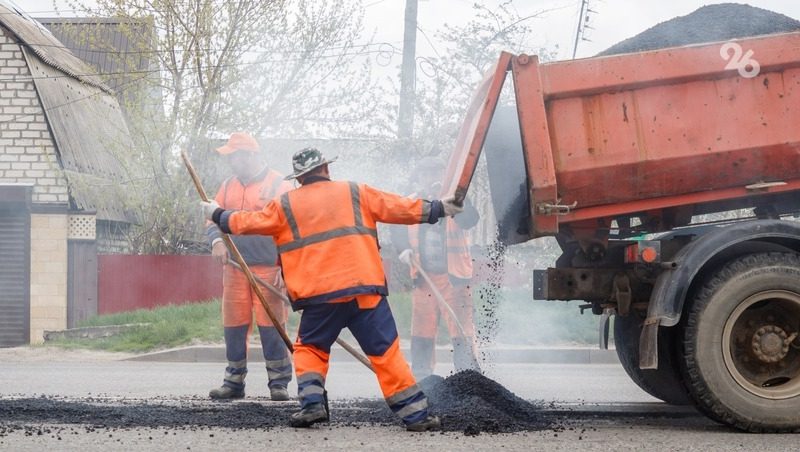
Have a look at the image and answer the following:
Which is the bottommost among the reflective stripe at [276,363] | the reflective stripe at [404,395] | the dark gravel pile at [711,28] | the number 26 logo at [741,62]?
the reflective stripe at [404,395]

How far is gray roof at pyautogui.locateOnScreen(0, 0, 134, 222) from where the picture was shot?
63.4ft

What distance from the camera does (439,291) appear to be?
27.6 feet

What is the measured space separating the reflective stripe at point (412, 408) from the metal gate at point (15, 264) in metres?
15.1

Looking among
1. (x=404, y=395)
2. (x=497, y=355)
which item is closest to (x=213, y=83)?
(x=497, y=355)

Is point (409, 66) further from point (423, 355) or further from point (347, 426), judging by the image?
point (347, 426)

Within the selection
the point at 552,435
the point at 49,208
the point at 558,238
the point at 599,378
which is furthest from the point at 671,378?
the point at 49,208

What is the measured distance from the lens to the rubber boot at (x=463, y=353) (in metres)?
→ 8.38

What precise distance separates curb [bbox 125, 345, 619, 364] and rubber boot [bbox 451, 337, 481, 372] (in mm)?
2996

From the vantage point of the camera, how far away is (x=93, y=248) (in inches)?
787

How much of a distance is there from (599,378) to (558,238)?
3434 millimetres

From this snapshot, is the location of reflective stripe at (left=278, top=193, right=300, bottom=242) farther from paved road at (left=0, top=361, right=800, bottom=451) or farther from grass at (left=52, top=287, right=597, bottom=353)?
grass at (left=52, top=287, right=597, bottom=353)

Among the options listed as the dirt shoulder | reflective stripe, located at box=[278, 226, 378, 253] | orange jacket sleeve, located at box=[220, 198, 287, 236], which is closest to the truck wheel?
reflective stripe, located at box=[278, 226, 378, 253]

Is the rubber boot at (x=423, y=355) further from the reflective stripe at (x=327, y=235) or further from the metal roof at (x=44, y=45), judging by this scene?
the metal roof at (x=44, y=45)

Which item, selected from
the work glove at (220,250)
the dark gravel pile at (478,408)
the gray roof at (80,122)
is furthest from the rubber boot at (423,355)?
the gray roof at (80,122)
